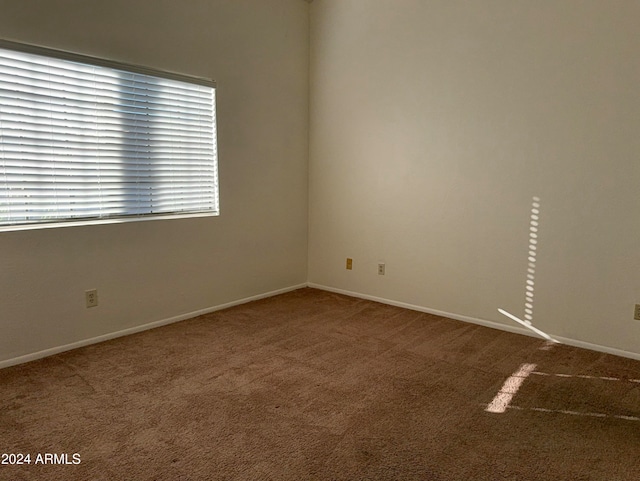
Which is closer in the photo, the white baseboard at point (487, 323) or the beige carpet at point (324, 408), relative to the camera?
the beige carpet at point (324, 408)

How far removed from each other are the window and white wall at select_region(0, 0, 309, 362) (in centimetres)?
10

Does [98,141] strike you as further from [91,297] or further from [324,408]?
[324,408]

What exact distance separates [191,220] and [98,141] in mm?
910

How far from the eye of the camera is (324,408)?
2268 mm

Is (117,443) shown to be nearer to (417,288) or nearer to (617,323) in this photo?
(417,288)

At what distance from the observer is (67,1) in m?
2.78

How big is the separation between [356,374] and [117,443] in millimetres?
1313

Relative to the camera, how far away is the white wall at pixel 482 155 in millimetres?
2910

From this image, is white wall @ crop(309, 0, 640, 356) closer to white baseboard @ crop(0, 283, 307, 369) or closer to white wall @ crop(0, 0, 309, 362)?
white wall @ crop(0, 0, 309, 362)

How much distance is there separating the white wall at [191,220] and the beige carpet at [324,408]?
0.99ft

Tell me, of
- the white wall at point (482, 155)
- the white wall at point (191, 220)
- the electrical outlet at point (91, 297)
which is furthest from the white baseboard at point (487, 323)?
the electrical outlet at point (91, 297)

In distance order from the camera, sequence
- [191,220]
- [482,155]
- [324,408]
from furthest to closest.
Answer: [191,220] < [482,155] < [324,408]

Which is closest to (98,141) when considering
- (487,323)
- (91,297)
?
(91,297)

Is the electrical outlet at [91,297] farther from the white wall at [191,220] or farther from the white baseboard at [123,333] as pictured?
the white baseboard at [123,333]
